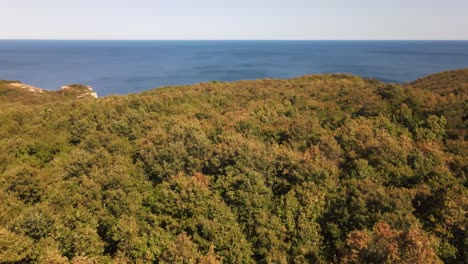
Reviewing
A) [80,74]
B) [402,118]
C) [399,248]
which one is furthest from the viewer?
[80,74]

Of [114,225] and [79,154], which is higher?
[79,154]

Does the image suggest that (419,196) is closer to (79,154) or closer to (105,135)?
(79,154)

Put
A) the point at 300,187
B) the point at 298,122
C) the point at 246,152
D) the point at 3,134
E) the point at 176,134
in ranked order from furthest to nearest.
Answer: the point at 3,134, the point at 298,122, the point at 176,134, the point at 246,152, the point at 300,187

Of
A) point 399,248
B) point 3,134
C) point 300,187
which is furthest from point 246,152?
point 3,134

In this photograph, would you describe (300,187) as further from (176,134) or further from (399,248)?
(176,134)

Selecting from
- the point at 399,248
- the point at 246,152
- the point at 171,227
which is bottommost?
the point at 171,227

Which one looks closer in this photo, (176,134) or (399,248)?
(399,248)
